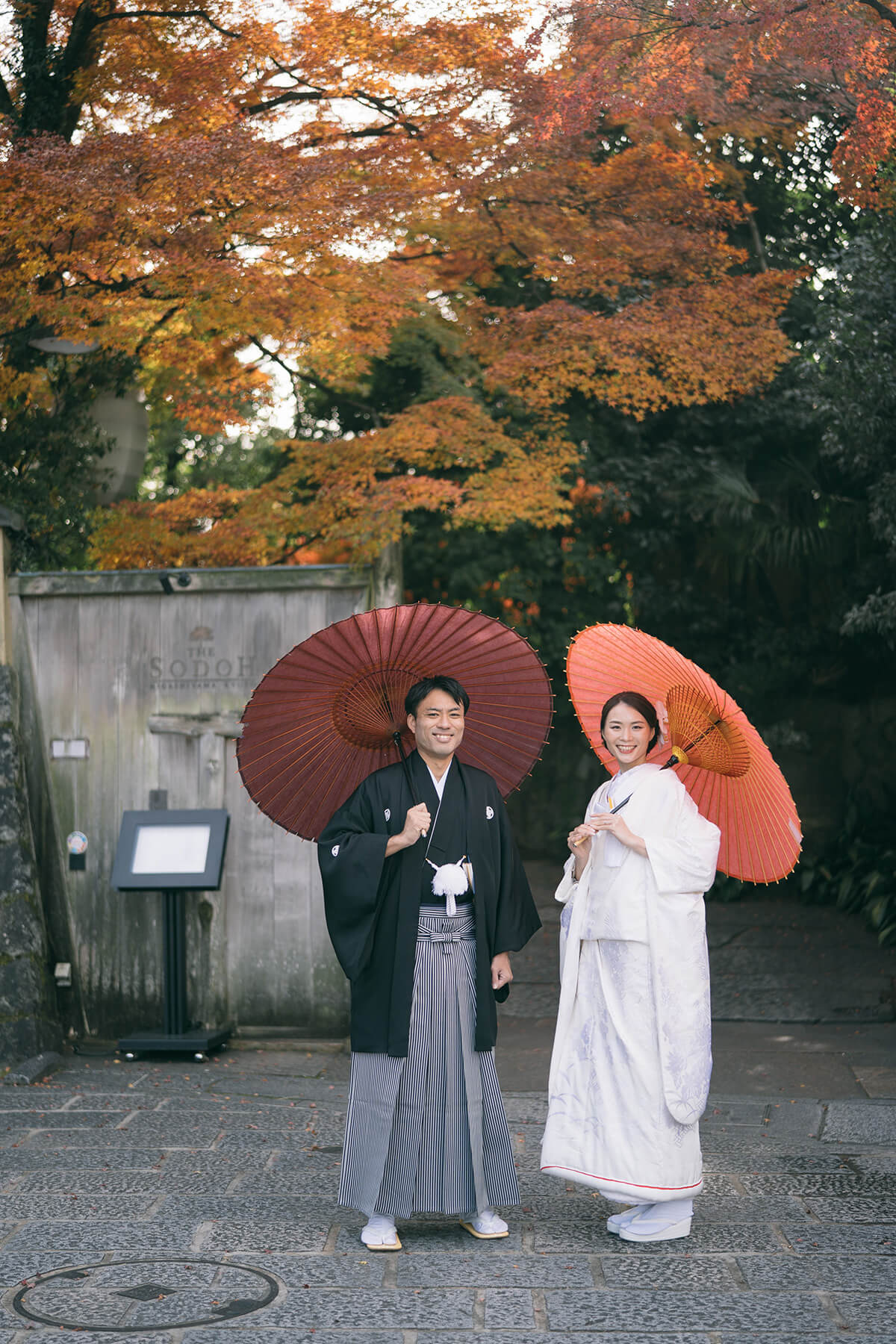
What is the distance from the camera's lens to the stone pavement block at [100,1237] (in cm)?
400

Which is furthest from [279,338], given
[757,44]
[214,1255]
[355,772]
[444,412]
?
[214,1255]

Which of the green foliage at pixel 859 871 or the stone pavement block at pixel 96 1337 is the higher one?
the green foliage at pixel 859 871

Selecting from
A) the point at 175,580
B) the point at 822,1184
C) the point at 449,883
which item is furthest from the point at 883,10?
the point at 822,1184

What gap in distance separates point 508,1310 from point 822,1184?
166 cm

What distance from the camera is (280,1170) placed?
16.0 feet

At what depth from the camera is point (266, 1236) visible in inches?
163

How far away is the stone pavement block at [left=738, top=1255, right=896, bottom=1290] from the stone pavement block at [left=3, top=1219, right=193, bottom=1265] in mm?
1713

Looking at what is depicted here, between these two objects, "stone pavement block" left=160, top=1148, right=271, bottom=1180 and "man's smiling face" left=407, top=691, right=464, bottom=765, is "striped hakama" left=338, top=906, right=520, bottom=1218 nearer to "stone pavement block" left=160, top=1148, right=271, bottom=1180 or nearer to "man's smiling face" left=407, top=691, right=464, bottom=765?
"man's smiling face" left=407, top=691, right=464, bottom=765

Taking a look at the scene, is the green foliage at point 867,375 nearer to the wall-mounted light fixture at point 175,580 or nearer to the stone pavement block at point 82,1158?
the wall-mounted light fixture at point 175,580

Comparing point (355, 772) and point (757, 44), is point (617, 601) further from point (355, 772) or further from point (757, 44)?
point (355, 772)

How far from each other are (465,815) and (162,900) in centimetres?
321

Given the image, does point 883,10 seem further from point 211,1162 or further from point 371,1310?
point 371,1310

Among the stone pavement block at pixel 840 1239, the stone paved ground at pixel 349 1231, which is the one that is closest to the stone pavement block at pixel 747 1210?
the stone paved ground at pixel 349 1231

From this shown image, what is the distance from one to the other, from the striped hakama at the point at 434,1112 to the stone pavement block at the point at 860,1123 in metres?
1.89
